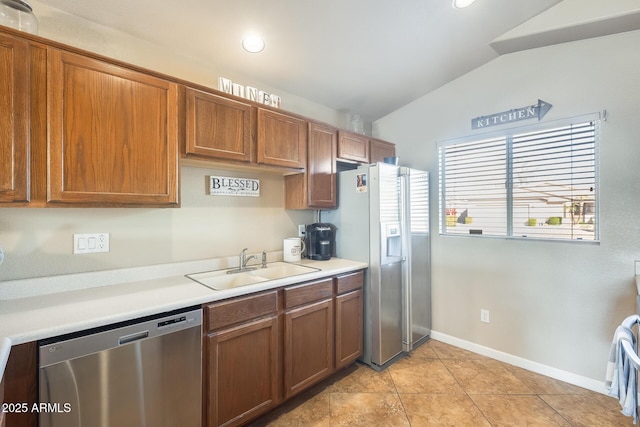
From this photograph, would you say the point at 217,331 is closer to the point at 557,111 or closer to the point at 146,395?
the point at 146,395

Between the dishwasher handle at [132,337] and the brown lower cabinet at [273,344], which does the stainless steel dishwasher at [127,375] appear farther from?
the brown lower cabinet at [273,344]

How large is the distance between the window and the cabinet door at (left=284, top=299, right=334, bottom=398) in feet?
5.40

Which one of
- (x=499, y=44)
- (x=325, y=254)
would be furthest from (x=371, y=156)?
(x=499, y=44)

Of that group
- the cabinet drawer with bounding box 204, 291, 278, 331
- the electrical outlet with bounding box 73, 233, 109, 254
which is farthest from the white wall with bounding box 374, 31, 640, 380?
the electrical outlet with bounding box 73, 233, 109, 254

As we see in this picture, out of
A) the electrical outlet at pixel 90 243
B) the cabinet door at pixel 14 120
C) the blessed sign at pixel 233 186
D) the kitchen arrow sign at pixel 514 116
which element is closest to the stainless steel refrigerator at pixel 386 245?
the kitchen arrow sign at pixel 514 116

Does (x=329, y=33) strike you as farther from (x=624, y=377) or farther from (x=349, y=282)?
(x=624, y=377)

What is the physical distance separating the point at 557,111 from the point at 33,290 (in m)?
3.76

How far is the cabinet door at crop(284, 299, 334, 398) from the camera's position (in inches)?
75.4

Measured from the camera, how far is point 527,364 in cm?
244

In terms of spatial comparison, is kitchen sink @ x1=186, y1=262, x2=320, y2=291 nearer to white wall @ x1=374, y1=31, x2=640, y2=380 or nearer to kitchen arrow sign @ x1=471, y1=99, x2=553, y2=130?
white wall @ x1=374, y1=31, x2=640, y2=380

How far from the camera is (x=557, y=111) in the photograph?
2295 mm

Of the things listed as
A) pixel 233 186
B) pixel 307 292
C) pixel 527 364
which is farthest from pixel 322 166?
pixel 527 364

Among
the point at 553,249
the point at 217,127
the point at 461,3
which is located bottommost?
the point at 553,249

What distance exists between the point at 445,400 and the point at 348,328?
84 cm
